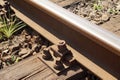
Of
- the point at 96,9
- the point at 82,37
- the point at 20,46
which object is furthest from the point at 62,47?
the point at 96,9

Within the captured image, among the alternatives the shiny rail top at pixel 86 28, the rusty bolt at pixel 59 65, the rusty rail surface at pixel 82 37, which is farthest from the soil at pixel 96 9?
the rusty bolt at pixel 59 65

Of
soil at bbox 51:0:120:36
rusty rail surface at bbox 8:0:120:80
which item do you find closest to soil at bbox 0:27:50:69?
rusty rail surface at bbox 8:0:120:80

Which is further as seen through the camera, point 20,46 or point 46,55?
point 20,46

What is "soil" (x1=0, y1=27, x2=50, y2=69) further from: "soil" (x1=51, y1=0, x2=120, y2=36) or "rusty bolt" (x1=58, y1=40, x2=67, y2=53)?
"soil" (x1=51, y1=0, x2=120, y2=36)

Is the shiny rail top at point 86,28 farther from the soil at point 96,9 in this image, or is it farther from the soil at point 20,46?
the soil at point 96,9

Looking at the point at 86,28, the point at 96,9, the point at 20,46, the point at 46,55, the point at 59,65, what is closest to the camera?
the point at 86,28

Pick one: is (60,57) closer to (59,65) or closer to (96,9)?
(59,65)
